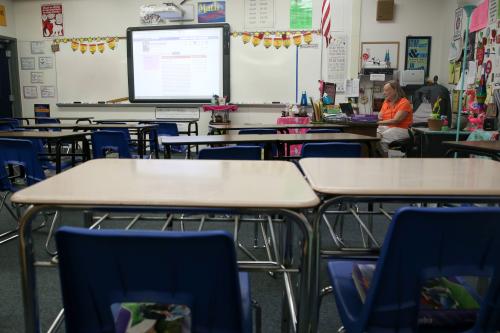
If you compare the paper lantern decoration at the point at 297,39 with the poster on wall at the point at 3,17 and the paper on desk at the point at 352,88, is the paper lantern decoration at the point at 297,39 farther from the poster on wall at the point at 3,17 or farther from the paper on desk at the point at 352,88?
the poster on wall at the point at 3,17

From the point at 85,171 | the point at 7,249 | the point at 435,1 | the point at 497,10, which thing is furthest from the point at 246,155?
the point at 435,1

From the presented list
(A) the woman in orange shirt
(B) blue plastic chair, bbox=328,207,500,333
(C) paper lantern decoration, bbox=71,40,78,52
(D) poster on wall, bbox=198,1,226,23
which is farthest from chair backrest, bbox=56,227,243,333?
(C) paper lantern decoration, bbox=71,40,78,52

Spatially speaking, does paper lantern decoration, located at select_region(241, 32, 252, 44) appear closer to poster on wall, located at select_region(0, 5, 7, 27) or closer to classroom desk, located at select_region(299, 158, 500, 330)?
poster on wall, located at select_region(0, 5, 7, 27)

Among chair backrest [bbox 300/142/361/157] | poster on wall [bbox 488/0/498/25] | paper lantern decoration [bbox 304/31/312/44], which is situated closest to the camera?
chair backrest [bbox 300/142/361/157]

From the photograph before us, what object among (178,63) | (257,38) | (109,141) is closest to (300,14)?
(257,38)

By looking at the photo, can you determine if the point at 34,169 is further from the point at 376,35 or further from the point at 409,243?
the point at 376,35

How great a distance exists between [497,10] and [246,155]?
3.78 metres

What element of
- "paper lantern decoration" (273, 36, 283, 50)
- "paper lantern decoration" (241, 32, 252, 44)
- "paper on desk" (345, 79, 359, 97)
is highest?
"paper lantern decoration" (241, 32, 252, 44)

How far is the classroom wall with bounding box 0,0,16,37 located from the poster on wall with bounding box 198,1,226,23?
3.52 metres

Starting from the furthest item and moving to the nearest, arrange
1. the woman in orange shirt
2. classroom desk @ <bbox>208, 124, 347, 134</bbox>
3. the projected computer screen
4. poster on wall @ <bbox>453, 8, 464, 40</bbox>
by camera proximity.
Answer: the projected computer screen
poster on wall @ <bbox>453, 8, 464, 40</bbox>
the woman in orange shirt
classroom desk @ <bbox>208, 124, 347, 134</bbox>

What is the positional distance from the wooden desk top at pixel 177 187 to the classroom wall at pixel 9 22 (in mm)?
7011

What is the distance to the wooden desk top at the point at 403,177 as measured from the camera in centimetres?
105

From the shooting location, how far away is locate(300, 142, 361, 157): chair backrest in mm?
2385

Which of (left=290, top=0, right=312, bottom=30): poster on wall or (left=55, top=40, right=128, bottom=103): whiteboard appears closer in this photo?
(left=290, top=0, right=312, bottom=30): poster on wall
